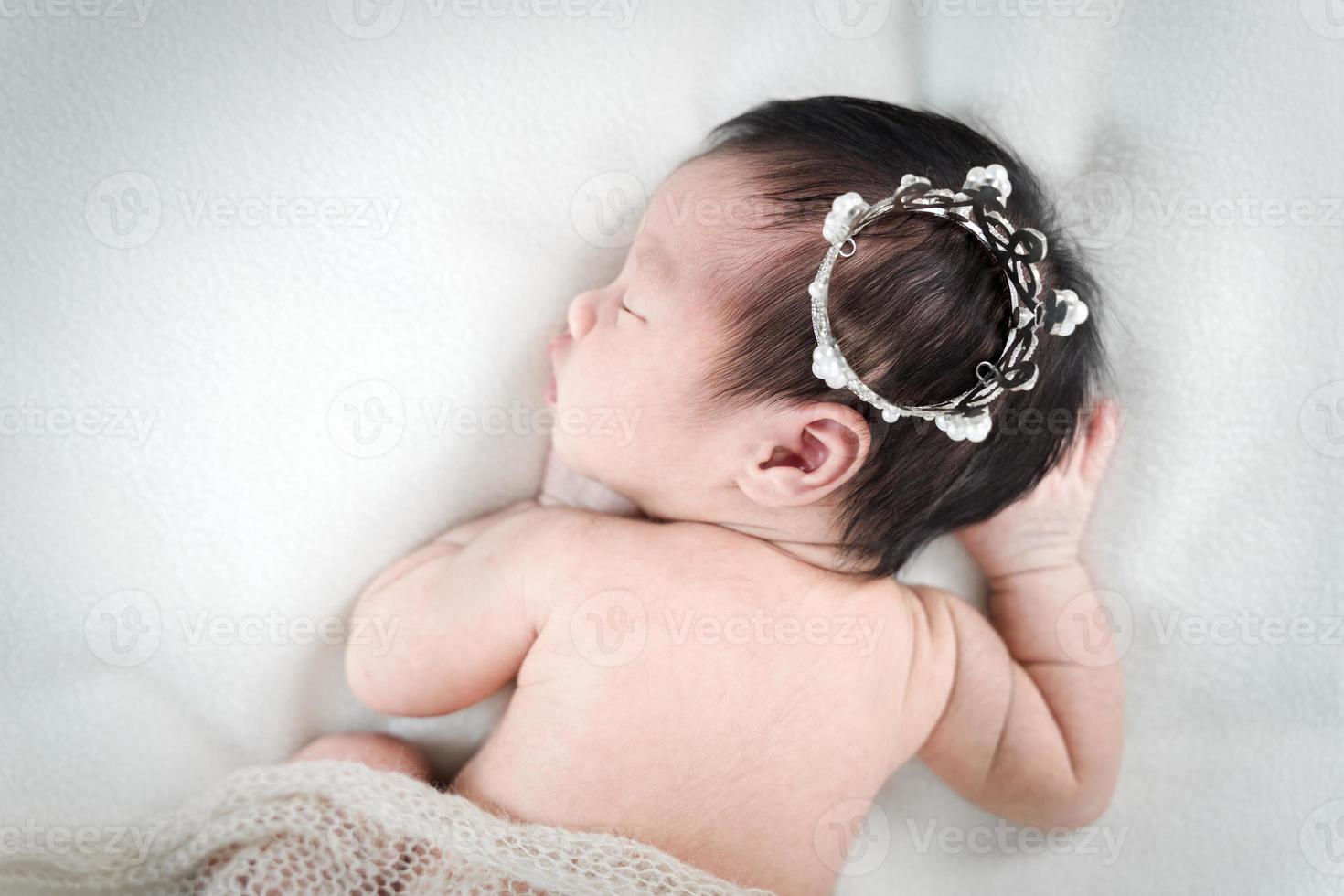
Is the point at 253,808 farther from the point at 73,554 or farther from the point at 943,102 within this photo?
the point at 943,102

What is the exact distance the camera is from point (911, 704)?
53.6 inches

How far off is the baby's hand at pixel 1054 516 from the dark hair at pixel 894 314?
19cm

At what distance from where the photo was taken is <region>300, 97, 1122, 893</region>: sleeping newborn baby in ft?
3.73

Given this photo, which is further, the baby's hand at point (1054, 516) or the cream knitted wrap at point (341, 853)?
the baby's hand at point (1054, 516)

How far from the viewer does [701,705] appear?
1.22m

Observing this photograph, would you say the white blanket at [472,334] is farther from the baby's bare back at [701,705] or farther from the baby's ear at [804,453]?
the baby's ear at [804,453]

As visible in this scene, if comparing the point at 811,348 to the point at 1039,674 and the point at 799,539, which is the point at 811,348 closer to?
the point at 799,539

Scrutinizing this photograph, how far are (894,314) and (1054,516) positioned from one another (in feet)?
1.91

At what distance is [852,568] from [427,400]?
0.68 m

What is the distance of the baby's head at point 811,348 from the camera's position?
1.13 metres

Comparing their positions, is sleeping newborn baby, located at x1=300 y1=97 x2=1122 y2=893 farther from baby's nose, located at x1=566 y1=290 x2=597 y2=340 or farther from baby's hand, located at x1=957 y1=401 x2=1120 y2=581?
baby's hand, located at x1=957 y1=401 x2=1120 y2=581

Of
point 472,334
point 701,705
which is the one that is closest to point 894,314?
point 701,705

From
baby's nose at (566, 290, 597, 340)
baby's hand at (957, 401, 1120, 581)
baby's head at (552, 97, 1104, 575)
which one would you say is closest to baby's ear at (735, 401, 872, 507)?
baby's head at (552, 97, 1104, 575)

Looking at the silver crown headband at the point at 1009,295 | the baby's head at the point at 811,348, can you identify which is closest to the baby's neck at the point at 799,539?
the baby's head at the point at 811,348
